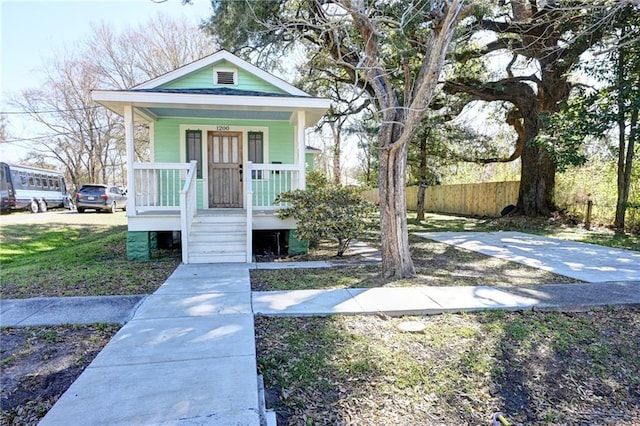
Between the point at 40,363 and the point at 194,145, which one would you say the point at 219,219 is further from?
the point at 40,363

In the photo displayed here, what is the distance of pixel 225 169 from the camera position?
9.77 m

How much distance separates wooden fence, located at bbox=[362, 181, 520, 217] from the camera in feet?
52.9

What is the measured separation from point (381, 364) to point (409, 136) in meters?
3.20

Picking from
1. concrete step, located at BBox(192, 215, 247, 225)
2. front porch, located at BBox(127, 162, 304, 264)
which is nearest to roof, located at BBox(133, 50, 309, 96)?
front porch, located at BBox(127, 162, 304, 264)

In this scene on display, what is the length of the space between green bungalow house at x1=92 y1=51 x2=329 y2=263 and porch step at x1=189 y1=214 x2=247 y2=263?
0.06 feet

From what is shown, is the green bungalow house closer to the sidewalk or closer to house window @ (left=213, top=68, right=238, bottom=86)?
house window @ (left=213, top=68, right=238, bottom=86)

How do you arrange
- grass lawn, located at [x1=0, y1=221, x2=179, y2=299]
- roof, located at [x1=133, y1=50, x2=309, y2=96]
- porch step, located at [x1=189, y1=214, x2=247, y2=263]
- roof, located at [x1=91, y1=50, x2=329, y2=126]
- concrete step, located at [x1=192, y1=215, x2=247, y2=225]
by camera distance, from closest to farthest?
grass lawn, located at [x1=0, y1=221, x2=179, y2=299] < porch step, located at [x1=189, y1=214, x2=247, y2=263] < roof, located at [x1=91, y1=50, x2=329, y2=126] < concrete step, located at [x1=192, y1=215, x2=247, y2=225] < roof, located at [x1=133, y1=50, x2=309, y2=96]

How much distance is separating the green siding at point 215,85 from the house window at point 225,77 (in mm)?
76

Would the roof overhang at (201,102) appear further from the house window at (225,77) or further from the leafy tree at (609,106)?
the leafy tree at (609,106)

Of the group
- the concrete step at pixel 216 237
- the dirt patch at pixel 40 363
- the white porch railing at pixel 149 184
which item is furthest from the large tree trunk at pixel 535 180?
the dirt patch at pixel 40 363

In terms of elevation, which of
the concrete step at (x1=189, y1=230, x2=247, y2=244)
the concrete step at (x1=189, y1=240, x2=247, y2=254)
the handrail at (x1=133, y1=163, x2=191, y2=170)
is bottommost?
the concrete step at (x1=189, y1=240, x2=247, y2=254)

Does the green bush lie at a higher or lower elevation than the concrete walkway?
higher

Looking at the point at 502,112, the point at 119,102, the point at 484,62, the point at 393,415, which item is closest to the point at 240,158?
the point at 119,102

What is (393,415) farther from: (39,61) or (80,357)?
(39,61)
